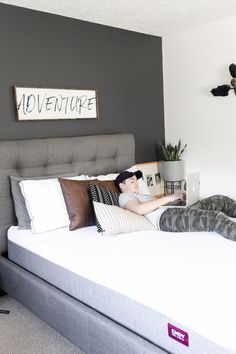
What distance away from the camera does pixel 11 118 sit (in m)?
2.91

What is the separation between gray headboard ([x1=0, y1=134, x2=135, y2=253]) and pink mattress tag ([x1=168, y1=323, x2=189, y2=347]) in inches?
67.9

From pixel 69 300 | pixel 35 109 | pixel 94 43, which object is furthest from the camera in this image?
pixel 94 43

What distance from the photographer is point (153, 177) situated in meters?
3.98

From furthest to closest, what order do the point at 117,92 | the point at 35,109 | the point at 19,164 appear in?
the point at 117,92, the point at 35,109, the point at 19,164

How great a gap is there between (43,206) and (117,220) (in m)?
0.62

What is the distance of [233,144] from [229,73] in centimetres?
71

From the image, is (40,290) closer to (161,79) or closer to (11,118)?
(11,118)

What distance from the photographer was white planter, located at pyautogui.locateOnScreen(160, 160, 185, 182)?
3.82 meters

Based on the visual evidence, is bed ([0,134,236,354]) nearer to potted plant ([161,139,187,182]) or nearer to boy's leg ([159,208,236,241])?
boy's leg ([159,208,236,241])

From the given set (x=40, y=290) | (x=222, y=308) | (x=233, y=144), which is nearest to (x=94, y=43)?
(x=233, y=144)

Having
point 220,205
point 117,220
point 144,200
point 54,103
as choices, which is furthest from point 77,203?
point 220,205

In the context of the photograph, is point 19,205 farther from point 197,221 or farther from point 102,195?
point 197,221

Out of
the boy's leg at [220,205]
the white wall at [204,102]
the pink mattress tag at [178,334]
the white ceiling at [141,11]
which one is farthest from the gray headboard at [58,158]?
the pink mattress tag at [178,334]

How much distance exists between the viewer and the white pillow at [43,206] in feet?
8.57
